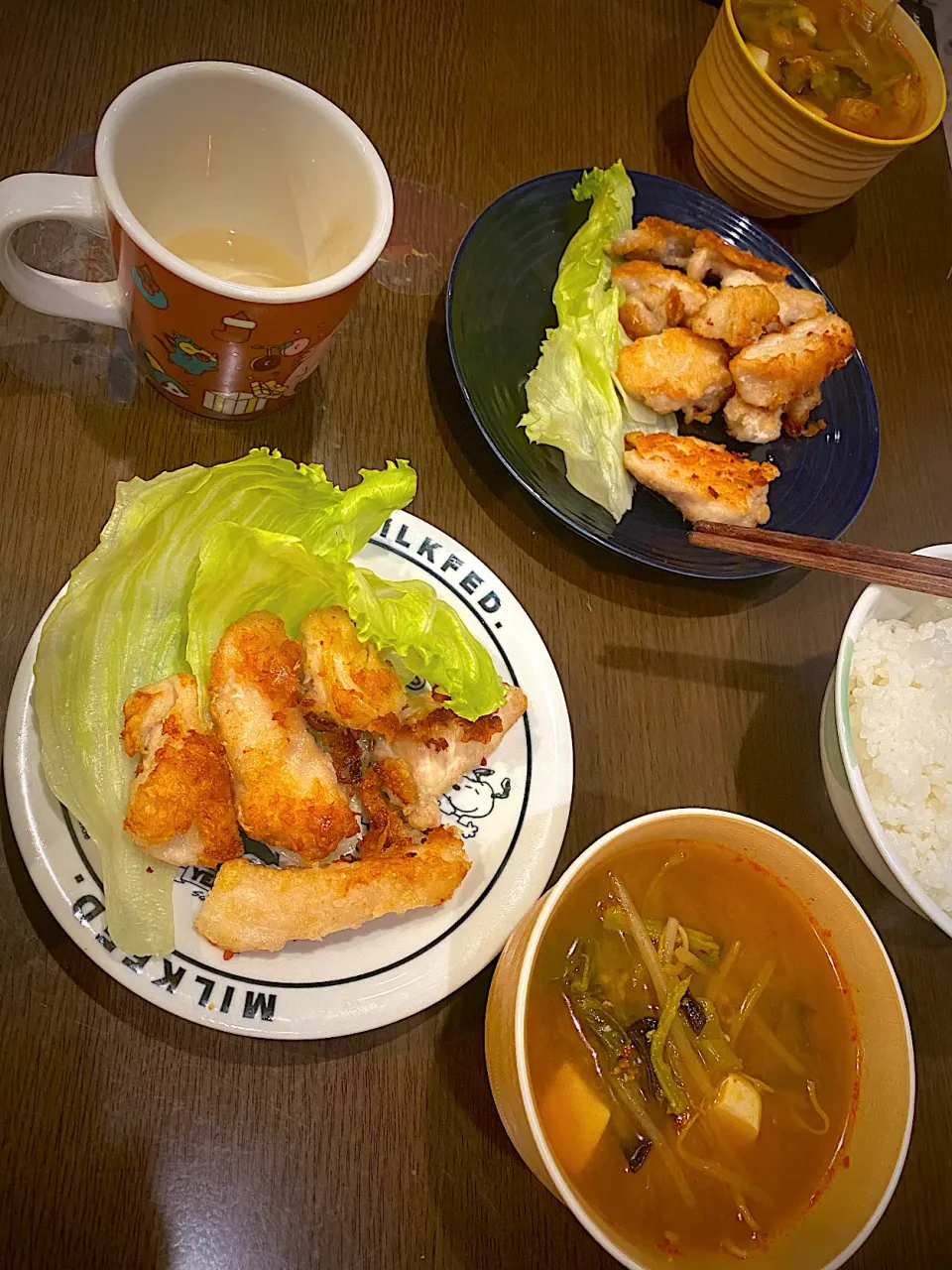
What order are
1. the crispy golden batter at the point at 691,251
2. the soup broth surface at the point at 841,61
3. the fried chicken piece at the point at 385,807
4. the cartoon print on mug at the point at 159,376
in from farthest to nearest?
the soup broth surface at the point at 841,61, the crispy golden batter at the point at 691,251, the cartoon print on mug at the point at 159,376, the fried chicken piece at the point at 385,807

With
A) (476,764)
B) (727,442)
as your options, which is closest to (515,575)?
(476,764)

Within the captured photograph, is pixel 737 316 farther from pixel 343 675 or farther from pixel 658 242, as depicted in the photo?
pixel 343 675

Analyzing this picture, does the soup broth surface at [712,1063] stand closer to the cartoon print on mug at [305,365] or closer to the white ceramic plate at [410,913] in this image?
the white ceramic plate at [410,913]

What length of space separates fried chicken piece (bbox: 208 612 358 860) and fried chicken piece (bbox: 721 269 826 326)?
113cm

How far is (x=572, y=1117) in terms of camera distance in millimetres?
1122

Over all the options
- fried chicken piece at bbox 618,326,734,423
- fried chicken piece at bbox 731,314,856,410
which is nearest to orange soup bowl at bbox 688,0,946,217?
fried chicken piece at bbox 731,314,856,410

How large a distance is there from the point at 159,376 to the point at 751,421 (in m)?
0.97

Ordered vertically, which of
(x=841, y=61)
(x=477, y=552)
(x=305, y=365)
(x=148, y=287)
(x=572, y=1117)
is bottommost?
(x=572, y=1117)

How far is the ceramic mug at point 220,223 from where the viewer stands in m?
1.17

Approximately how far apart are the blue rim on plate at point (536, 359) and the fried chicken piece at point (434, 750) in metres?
0.40

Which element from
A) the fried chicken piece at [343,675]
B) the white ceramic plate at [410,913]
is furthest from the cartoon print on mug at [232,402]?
the fried chicken piece at [343,675]

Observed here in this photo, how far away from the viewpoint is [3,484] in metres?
1.39

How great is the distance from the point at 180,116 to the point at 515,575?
78 cm

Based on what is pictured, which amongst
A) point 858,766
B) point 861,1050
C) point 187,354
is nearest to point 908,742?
point 858,766
